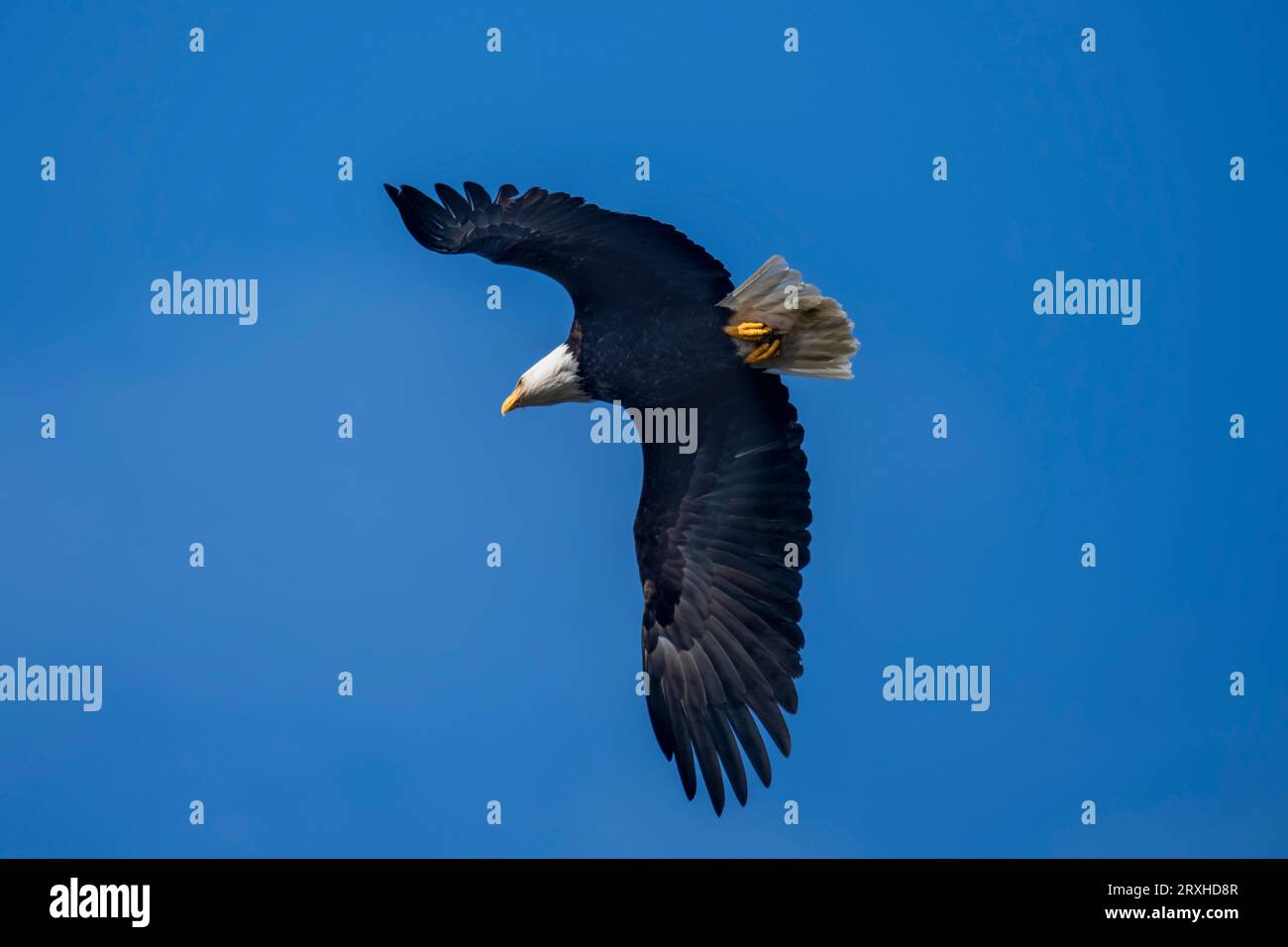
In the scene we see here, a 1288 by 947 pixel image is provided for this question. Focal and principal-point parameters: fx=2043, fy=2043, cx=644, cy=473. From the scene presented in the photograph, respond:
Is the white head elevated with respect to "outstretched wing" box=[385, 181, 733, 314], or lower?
lower

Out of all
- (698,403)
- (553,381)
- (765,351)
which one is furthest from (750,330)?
(553,381)

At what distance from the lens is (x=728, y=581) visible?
42.0 ft

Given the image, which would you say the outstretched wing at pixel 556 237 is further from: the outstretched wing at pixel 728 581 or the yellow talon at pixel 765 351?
the outstretched wing at pixel 728 581

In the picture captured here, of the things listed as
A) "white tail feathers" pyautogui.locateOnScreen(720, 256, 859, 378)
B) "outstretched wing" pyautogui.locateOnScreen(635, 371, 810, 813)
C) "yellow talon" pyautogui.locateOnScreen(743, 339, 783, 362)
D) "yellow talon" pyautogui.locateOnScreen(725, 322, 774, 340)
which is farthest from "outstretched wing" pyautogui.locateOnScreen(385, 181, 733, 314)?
"outstretched wing" pyautogui.locateOnScreen(635, 371, 810, 813)

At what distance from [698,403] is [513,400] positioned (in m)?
1.19

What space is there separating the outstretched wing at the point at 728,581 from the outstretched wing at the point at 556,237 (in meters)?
0.91

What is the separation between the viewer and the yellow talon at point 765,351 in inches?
484

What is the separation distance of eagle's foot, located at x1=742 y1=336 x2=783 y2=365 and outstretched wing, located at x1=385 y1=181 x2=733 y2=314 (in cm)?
50

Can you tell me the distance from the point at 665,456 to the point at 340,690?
141 inches

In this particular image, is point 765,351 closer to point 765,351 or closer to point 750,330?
point 765,351

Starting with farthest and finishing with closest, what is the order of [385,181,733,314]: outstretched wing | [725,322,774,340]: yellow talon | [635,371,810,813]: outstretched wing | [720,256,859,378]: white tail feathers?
[635,371,810,813]: outstretched wing → [725,322,774,340]: yellow talon → [720,256,859,378]: white tail feathers → [385,181,733,314]: outstretched wing

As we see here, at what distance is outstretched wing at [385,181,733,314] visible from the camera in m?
11.6

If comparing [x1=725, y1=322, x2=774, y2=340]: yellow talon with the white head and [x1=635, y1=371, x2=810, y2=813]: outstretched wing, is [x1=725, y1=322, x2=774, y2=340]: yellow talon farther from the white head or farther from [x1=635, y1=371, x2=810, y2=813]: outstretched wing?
the white head

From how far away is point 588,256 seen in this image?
11914 millimetres
